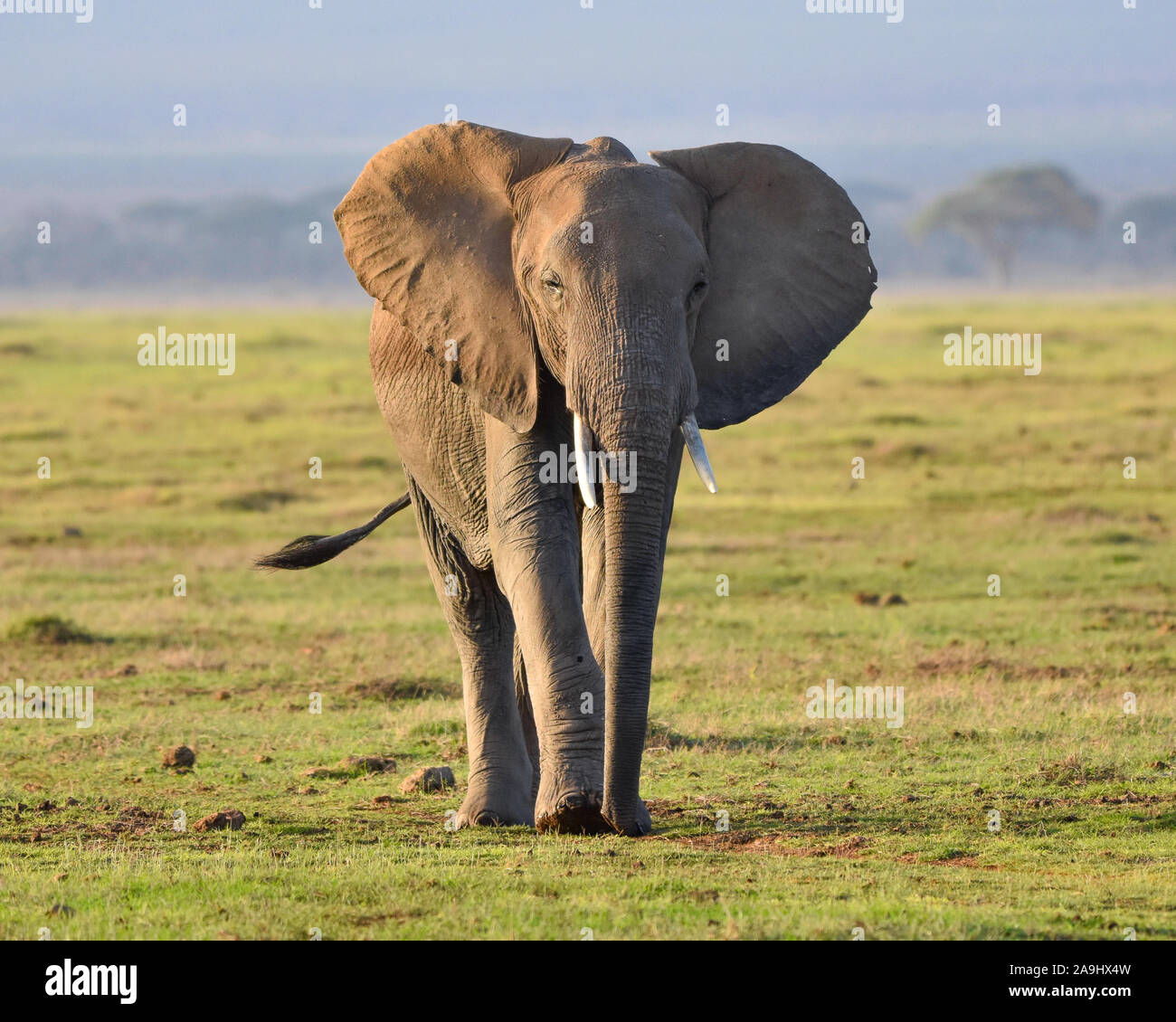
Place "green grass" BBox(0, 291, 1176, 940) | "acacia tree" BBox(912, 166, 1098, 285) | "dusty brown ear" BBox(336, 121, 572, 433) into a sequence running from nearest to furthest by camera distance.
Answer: "green grass" BBox(0, 291, 1176, 940) → "dusty brown ear" BBox(336, 121, 572, 433) → "acacia tree" BBox(912, 166, 1098, 285)

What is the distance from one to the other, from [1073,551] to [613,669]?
506 inches

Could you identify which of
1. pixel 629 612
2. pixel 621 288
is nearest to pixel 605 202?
pixel 621 288

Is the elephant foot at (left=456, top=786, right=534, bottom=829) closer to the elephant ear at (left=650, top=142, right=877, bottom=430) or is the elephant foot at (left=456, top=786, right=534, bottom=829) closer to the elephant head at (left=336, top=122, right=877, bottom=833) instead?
the elephant head at (left=336, top=122, right=877, bottom=833)

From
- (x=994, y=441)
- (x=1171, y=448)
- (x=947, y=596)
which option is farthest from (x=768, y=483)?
(x=947, y=596)

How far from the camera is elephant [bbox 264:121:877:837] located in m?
7.84

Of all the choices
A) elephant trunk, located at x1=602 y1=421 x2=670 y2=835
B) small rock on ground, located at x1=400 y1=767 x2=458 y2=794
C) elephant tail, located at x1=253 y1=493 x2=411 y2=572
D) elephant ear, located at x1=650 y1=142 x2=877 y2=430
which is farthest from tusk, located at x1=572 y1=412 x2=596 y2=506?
elephant tail, located at x1=253 y1=493 x2=411 y2=572

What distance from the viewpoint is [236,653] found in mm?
15133

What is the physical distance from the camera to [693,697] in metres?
13.0

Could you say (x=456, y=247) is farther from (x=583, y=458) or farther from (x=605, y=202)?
(x=583, y=458)

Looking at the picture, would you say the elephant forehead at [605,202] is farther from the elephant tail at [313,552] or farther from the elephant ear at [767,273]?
the elephant tail at [313,552]

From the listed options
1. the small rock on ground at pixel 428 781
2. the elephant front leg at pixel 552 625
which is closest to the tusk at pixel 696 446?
the elephant front leg at pixel 552 625

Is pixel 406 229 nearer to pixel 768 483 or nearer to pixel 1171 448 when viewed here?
pixel 768 483

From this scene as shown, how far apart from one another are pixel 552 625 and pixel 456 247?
1926 millimetres

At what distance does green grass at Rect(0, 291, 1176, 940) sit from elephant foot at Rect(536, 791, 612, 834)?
8.4 inches
